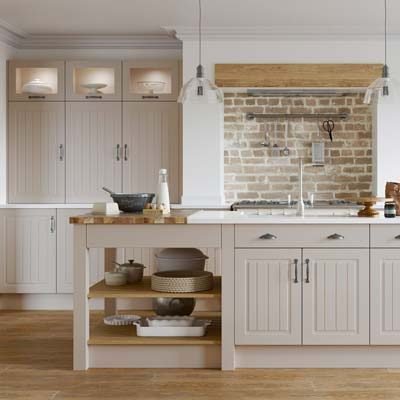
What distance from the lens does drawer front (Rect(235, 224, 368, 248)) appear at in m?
4.43

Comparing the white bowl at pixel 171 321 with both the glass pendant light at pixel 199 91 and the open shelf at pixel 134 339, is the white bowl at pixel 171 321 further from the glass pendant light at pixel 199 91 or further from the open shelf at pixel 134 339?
the glass pendant light at pixel 199 91

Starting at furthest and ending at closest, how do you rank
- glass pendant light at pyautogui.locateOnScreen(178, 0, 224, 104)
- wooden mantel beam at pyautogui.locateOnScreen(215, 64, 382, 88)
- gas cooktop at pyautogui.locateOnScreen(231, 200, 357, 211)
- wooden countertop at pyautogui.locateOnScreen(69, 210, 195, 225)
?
wooden mantel beam at pyautogui.locateOnScreen(215, 64, 382, 88)
gas cooktop at pyautogui.locateOnScreen(231, 200, 357, 211)
glass pendant light at pyautogui.locateOnScreen(178, 0, 224, 104)
wooden countertop at pyautogui.locateOnScreen(69, 210, 195, 225)

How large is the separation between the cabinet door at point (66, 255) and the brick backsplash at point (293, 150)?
1399mm

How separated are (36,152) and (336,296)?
373cm

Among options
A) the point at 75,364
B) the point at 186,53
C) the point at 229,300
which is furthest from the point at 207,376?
the point at 186,53

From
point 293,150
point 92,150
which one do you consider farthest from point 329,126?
point 92,150

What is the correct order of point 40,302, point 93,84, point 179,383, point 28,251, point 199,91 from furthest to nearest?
point 93,84, point 40,302, point 28,251, point 199,91, point 179,383

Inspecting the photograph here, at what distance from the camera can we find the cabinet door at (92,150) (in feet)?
23.3

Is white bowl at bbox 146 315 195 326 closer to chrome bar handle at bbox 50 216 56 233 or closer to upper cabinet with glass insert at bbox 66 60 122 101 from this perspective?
chrome bar handle at bbox 50 216 56 233

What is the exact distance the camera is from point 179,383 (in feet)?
13.7

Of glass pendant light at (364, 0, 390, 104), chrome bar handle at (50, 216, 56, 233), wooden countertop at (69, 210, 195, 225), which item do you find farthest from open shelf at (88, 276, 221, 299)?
chrome bar handle at (50, 216, 56, 233)

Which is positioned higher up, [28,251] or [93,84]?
[93,84]

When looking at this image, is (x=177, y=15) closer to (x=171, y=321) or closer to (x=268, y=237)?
(x=268, y=237)

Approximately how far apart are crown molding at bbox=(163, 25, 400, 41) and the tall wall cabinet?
50 cm
